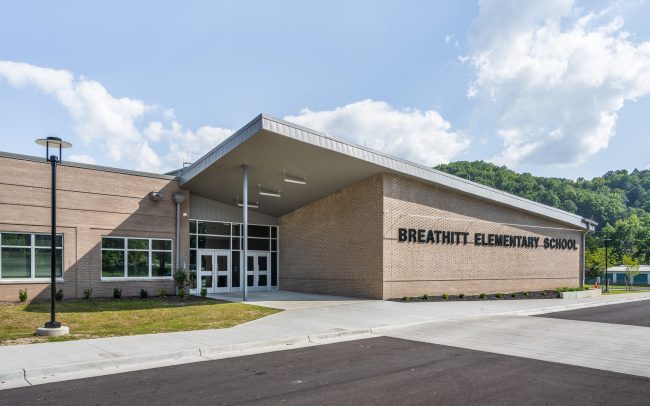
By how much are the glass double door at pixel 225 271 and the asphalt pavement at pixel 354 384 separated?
53.3ft

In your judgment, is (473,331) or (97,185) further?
(97,185)

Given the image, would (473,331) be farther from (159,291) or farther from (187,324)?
(159,291)

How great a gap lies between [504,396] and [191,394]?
459 cm

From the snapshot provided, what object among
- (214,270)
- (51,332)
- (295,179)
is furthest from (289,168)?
(51,332)

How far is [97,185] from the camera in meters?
21.3

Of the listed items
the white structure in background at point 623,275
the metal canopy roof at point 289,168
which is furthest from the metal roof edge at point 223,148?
the white structure in background at point 623,275

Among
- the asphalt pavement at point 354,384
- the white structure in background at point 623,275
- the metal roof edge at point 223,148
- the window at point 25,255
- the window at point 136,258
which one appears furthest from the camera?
the white structure in background at point 623,275

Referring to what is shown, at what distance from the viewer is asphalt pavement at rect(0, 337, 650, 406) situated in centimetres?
695

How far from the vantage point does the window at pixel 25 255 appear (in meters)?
19.1

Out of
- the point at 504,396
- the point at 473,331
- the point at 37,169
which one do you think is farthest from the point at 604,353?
→ the point at 37,169

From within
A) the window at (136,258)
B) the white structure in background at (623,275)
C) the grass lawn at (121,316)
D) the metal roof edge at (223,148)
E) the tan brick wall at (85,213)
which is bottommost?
the white structure in background at (623,275)

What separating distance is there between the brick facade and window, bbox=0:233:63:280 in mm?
11591

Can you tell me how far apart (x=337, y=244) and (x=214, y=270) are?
695 centimetres

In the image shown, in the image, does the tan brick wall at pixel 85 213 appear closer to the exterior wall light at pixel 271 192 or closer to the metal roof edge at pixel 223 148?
the metal roof edge at pixel 223 148
